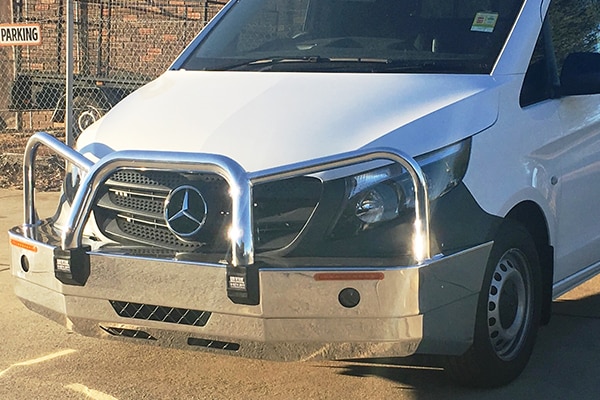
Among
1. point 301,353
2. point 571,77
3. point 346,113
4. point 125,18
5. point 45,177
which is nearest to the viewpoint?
point 301,353

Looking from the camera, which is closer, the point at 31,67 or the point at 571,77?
the point at 571,77

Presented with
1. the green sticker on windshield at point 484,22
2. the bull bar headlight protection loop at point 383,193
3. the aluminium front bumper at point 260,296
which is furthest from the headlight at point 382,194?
the green sticker on windshield at point 484,22

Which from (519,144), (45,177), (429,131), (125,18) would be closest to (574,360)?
(519,144)

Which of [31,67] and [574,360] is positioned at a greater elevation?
[31,67]

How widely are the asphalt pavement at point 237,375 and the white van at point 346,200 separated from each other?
22 centimetres

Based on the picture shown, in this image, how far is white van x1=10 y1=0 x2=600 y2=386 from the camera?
361cm

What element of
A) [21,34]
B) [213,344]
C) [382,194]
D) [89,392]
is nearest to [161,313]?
[213,344]

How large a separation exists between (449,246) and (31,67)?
14.5m

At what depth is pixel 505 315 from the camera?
4.30m

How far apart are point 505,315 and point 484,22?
4.85ft

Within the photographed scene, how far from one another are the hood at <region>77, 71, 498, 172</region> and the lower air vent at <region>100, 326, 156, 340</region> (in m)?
0.79

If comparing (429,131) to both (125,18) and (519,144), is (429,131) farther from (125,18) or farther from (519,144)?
(125,18)

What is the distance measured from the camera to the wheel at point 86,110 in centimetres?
1537

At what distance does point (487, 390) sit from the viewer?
14.3 ft
